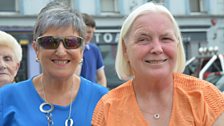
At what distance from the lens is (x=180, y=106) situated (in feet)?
8.19

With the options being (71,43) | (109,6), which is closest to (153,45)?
(71,43)

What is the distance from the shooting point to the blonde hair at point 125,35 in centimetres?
249

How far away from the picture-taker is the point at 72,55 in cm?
284

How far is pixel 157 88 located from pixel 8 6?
19.5 m

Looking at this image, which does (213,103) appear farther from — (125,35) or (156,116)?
(125,35)

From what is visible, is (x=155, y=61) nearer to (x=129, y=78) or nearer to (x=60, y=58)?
(x=129, y=78)

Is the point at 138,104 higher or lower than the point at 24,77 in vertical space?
higher

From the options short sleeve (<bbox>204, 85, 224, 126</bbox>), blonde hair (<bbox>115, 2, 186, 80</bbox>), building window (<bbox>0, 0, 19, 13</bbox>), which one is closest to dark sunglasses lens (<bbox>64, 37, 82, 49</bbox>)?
blonde hair (<bbox>115, 2, 186, 80</bbox>)

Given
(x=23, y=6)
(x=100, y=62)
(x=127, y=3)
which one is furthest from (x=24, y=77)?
(x=100, y=62)

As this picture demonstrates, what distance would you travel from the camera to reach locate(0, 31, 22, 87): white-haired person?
3.57 m

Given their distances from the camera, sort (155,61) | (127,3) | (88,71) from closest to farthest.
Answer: (155,61) < (88,71) < (127,3)

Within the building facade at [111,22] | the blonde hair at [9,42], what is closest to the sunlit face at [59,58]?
the blonde hair at [9,42]

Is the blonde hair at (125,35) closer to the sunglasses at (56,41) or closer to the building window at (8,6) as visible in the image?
the sunglasses at (56,41)

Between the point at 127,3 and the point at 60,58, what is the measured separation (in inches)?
779
